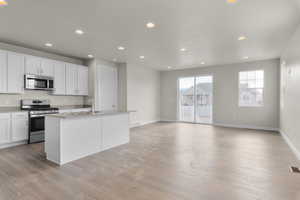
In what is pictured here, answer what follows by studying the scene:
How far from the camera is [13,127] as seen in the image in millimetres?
3969

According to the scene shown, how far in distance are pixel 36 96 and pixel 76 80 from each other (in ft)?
4.34

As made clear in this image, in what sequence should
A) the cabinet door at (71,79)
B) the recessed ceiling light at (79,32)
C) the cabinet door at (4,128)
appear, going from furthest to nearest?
the cabinet door at (71,79), the cabinet door at (4,128), the recessed ceiling light at (79,32)

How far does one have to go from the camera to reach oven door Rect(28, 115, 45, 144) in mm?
4246

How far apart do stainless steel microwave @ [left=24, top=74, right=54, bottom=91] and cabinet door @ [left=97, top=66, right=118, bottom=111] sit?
5.28ft

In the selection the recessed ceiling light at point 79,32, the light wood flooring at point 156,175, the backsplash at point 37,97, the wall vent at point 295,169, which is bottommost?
the light wood flooring at point 156,175

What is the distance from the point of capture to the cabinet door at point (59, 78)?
5077mm

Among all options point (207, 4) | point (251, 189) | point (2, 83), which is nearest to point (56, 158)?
point (2, 83)

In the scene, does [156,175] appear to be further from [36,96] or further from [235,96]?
[235,96]

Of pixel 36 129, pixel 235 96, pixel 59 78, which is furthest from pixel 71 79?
pixel 235 96

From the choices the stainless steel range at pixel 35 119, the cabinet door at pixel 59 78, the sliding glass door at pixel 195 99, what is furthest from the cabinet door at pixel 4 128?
the sliding glass door at pixel 195 99

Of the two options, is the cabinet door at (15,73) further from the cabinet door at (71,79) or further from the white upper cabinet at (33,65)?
the cabinet door at (71,79)

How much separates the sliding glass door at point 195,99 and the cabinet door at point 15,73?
21.5 ft

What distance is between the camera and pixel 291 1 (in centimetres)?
238

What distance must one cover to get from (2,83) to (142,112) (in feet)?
16.5
